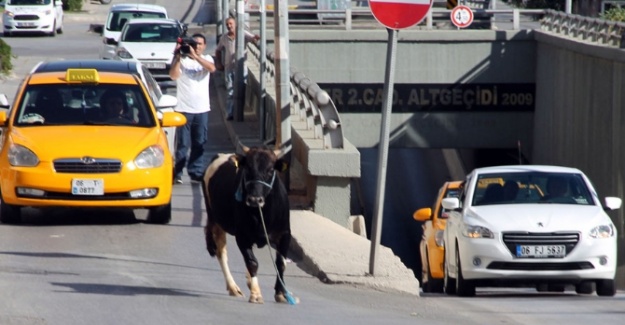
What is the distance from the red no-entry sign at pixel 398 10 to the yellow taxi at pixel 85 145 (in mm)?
3916

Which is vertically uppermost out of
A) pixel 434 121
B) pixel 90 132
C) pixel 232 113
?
pixel 90 132

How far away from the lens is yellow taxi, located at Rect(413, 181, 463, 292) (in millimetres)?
16125

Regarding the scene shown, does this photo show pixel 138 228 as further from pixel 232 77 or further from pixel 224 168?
pixel 232 77

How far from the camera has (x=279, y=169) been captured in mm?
9297

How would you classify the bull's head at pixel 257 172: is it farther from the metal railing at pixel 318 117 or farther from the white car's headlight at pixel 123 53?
the white car's headlight at pixel 123 53

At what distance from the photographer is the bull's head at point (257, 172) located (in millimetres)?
8992

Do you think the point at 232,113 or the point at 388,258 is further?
the point at 232,113

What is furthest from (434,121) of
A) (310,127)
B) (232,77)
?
(310,127)

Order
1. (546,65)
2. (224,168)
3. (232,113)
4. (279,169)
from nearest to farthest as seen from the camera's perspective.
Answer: (279,169) < (224,168) < (232,113) < (546,65)

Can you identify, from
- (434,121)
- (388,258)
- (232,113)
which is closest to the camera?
(388,258)

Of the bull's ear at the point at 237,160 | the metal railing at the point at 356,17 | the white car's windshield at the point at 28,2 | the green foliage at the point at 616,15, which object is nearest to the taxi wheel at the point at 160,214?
the bull's ear at the point at 237,160

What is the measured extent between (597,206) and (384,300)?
441 centimetres

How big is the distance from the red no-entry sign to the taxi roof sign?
4.79 meters

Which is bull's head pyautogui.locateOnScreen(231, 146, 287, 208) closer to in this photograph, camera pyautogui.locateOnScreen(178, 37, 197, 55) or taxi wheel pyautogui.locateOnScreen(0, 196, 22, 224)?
taxi wheel pyautogui.locateOnScreen(0, 196, 22, 224)
